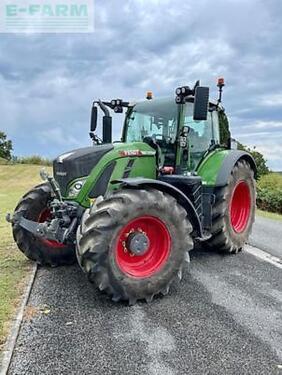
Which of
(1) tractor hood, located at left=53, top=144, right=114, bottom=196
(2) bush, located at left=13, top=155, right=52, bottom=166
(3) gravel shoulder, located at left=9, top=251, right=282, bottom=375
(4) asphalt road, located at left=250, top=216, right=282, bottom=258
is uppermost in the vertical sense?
(1) tractor hood, located at left=53, top=144, right=114, bottom=196

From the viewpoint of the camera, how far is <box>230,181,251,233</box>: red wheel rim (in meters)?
6.41

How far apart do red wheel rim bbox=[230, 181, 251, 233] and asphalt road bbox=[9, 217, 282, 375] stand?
1.68 metres

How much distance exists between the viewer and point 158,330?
3.41 meters

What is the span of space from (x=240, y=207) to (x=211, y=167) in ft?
3.95

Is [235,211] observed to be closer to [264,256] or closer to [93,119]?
[264,256]

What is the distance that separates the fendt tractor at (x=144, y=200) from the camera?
3.87 meters

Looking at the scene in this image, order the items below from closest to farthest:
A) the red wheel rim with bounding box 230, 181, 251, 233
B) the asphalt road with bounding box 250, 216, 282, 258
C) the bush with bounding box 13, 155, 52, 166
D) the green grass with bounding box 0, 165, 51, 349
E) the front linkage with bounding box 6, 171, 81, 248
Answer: the green grass with bounding box 0, 165, 51, 349, the front linkage with bounding box 6, 171, 81, 248, the red wheel rim with bounding box 230, 181, 251, 233, the asphalt road with bounding box 250, 216, 282, 258, the bush with bounding box 13, 155, 52, 166

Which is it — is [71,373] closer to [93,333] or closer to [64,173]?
[93,333]

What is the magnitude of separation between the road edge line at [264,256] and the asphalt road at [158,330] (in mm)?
963

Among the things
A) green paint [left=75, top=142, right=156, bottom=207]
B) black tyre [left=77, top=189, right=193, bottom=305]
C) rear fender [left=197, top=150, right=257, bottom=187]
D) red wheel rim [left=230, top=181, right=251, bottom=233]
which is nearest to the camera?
black tyre [left=77, top=189, right=193, bottom=305]

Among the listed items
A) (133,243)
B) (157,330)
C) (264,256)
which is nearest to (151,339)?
(157,330)

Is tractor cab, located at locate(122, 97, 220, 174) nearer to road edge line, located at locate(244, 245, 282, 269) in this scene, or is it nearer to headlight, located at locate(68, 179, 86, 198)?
headlight, located at locate(68, 179, 86, 198)

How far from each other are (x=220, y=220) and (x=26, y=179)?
24.4 metres


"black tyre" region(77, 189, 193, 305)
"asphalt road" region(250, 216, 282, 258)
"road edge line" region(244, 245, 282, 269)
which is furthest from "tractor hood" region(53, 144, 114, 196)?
"asphalt road" region(250, 216, 282, 258)
